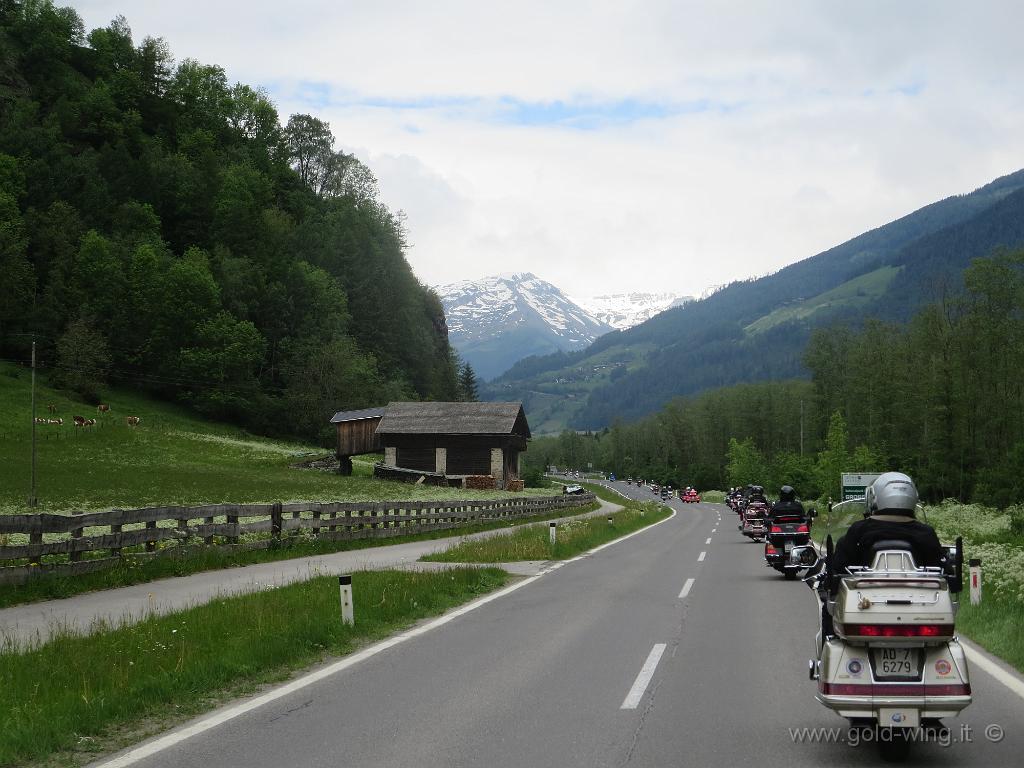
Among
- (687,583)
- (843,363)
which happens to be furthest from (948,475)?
(687,583)

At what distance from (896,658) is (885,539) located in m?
0.97

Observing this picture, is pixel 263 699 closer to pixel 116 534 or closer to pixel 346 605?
pixel 346 605

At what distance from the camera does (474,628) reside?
13.1 metres

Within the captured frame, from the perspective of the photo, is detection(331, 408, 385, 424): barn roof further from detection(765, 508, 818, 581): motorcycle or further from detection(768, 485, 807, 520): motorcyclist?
detection(765, 508, 818, 581): motorcycle

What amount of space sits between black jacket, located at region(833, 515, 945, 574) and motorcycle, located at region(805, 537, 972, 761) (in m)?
0.42

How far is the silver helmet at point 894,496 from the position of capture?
733 cm

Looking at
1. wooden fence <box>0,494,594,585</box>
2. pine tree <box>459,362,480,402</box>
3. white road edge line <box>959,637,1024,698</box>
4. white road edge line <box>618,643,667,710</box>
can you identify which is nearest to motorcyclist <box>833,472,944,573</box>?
white road edge line <box>618,643,667,710</box>

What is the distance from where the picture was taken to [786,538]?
21.2m

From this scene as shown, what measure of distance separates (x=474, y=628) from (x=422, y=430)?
6158cm

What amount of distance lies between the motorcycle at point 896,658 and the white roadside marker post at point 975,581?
8.83m

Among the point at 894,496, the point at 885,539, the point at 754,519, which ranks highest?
the point at 894,496

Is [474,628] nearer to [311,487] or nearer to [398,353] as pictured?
[311,487]

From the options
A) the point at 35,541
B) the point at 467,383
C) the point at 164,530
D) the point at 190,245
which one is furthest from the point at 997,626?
the point at 467,383

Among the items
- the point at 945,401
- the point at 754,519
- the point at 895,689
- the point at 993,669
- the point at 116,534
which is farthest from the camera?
the point at 945,401
